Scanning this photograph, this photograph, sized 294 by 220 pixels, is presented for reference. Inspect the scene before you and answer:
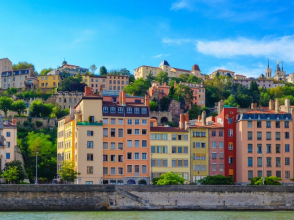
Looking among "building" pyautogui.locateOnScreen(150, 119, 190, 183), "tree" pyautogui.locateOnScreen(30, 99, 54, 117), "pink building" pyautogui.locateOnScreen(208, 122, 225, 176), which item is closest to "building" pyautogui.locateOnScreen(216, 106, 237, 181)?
"pink building" pyautogui.locateOnScreen(208, 122, 225, 176)

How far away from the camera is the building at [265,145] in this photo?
91.3m

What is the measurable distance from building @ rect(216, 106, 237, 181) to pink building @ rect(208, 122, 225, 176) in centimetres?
62

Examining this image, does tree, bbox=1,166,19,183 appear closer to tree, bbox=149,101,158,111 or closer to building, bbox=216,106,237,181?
building, bbox=216,106,237,181

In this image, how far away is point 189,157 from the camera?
304 feet

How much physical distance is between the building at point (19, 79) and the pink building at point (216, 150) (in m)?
108

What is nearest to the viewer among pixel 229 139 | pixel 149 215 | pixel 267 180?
pixel 149 215

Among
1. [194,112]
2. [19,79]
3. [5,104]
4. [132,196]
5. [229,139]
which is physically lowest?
[132,196]

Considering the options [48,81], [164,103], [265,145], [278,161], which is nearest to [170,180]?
[265,145]

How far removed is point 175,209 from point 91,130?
61.5ft

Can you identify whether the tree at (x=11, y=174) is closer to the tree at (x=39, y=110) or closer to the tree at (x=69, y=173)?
the tree at (x=69, y=173)

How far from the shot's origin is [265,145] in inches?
3637

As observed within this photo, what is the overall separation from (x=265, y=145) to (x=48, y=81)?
379 feet

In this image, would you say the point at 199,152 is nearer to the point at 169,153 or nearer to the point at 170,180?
the point at 169,153

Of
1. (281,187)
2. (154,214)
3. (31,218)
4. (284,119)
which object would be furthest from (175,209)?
(284,119)
